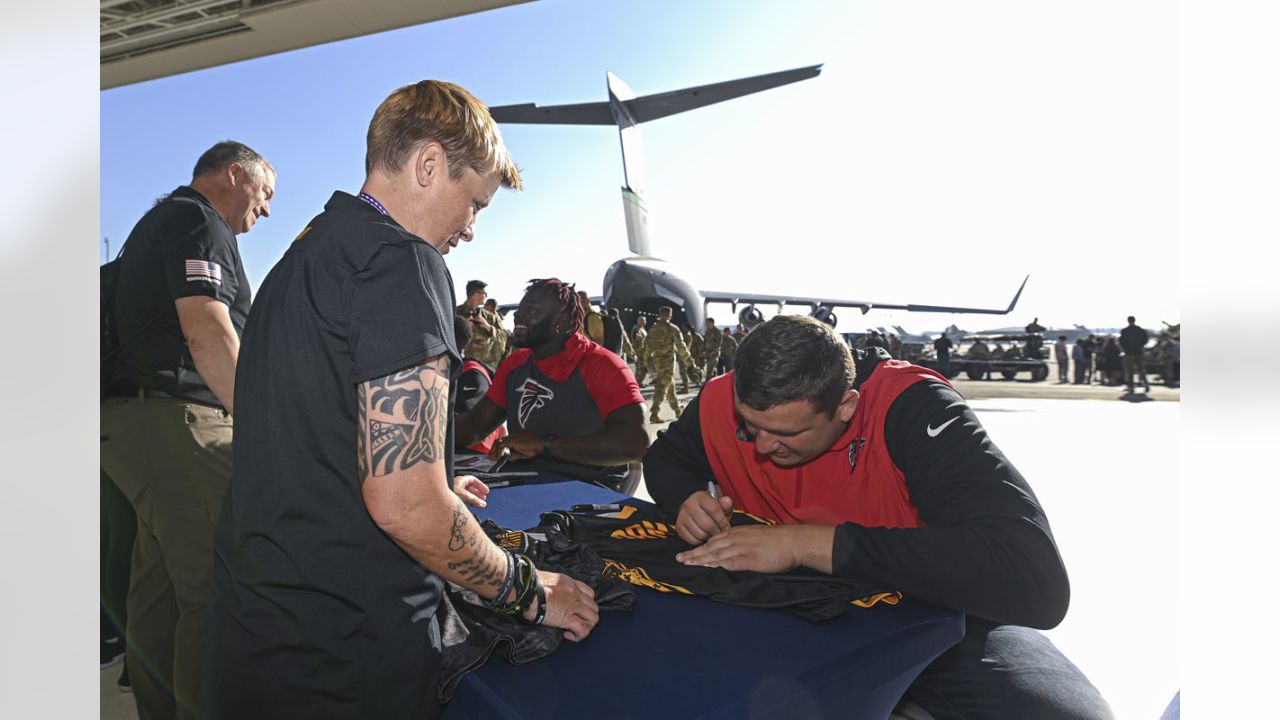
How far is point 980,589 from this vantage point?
122 centimetres

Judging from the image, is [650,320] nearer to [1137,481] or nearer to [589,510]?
[1137,481]

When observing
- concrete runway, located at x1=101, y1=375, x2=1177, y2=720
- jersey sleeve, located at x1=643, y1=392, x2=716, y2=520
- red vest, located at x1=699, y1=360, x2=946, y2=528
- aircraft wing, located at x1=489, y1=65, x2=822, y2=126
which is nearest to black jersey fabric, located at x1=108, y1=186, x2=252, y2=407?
concrete runway, located at x1=101, y1=375, x2=1177, y2=720

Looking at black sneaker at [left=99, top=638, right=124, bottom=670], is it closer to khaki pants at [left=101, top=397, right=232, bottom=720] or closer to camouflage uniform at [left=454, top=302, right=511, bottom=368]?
khaki pants at [left=101, top=397, right=232, bottom=720]

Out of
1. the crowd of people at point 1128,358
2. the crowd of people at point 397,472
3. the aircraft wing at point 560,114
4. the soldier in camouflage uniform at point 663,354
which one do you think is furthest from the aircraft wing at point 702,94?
the crowd of people at point 397,472

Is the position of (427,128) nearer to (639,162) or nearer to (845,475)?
(845,475)

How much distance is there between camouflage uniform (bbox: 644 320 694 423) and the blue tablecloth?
788cm

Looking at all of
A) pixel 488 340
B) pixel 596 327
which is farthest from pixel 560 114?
pixel 488 340

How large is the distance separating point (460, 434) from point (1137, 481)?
549 cm

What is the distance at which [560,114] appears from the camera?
19516mm

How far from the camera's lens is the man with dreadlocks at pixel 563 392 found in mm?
2941

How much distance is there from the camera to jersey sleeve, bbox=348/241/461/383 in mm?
878

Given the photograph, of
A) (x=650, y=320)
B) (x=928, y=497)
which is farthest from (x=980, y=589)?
(x=650, y=320)

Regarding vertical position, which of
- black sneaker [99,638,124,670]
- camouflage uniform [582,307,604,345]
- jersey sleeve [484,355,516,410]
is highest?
camouflage uniform [582,307,604,345]

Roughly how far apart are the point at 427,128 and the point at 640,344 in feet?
36.6
